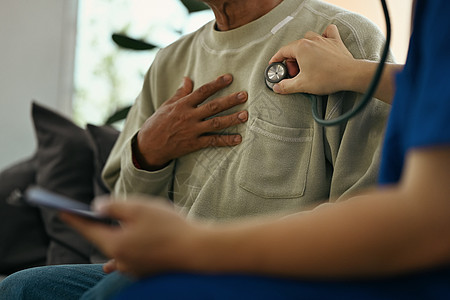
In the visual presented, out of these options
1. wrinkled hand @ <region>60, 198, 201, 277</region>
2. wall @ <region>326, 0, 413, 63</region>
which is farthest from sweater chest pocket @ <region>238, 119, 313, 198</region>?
wall @ <region>326, 0, 413, 63</region>

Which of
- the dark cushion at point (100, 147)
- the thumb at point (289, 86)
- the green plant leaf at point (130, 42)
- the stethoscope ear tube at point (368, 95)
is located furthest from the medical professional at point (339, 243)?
the green plant leaf at point (130, 42)

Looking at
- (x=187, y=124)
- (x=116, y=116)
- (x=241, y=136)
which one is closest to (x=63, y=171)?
(x=116, y=116)

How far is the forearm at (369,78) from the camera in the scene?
1.09 meters

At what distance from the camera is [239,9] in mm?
1383

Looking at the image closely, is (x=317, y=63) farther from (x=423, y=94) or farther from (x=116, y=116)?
(x=116, y=116)

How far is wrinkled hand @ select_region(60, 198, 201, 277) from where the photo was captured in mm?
591

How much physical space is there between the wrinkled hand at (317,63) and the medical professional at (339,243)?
20.3 inches

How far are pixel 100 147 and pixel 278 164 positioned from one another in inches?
42.1

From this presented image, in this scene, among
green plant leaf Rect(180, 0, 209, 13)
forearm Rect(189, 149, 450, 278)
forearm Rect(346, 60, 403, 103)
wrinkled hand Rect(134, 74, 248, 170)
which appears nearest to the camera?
forearm Rect(189, 149, 450, 278)

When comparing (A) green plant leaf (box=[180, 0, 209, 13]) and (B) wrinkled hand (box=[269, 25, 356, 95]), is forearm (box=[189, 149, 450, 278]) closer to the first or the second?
(B) wrinkled hand (box=[269, 25, 356, 95])

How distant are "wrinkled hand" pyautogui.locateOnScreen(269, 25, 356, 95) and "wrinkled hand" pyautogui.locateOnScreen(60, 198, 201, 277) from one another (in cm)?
61

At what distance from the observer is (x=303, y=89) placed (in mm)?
1195

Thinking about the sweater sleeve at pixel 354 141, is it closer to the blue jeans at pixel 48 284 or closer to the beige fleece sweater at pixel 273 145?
the beige fleece sweater at pixel 273 145

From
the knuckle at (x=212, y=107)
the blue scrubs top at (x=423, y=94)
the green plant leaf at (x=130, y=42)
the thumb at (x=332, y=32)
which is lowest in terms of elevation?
the green plant leaf at (x=130, y=42)
